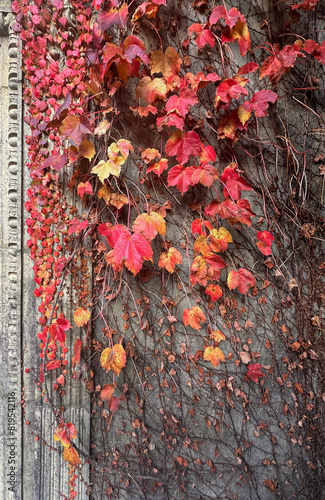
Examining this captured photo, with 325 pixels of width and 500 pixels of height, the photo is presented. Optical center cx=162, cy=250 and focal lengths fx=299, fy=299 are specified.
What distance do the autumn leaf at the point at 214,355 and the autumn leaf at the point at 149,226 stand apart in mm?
582

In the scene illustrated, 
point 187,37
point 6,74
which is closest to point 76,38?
point 6,74

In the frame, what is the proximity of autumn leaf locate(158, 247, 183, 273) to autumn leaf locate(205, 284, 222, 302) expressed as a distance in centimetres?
18

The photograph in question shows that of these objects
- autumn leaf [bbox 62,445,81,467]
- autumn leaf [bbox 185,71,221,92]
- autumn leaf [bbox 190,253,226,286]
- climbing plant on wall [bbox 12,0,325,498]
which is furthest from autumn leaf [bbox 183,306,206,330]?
autumn leaf [bbox 185,71,221,92]

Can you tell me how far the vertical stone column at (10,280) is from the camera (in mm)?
1365

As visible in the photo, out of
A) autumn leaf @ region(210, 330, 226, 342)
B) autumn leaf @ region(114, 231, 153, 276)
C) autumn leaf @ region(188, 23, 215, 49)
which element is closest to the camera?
autumn leaf @ region(114, 231, 153, 276)

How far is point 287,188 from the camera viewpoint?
4.74ft

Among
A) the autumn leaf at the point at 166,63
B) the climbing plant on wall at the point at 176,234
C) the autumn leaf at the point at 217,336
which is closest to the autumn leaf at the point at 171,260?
the climbing plant on wall at the point at 176,234

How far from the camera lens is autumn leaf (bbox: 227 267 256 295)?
1338 millimetres

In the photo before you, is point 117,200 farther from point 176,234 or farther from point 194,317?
point 194,317

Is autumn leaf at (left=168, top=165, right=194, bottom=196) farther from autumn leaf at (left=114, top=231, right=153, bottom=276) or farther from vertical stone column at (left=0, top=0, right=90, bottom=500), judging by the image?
vertical stone column at (left=0, top=0, right=90, bottom=500)

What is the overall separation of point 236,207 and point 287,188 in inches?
13.2

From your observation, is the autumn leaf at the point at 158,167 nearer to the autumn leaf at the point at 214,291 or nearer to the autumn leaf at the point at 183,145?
the autumn leaf at the point at 183,145

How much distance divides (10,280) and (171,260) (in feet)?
2.46

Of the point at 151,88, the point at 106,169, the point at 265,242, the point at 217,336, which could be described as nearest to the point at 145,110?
the point at 151,88
